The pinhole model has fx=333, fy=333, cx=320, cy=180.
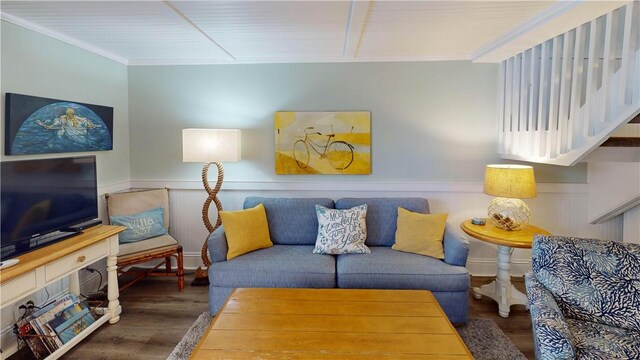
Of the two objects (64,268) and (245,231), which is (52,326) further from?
(245,231)

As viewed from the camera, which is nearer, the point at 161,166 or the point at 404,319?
the point at 404,319

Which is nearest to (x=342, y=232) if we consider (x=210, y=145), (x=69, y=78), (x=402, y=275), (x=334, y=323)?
(x=402, y=275)

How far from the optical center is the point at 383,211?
125 inches

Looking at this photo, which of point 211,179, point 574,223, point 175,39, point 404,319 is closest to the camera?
point 404,319

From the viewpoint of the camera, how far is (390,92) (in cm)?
343

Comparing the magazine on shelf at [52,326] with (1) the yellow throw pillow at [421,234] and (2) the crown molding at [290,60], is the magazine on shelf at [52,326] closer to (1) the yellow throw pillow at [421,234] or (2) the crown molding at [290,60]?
(2) the crown molding at [290,60]

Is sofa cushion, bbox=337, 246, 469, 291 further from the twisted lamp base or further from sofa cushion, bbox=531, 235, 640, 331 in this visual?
the twisted lamp base

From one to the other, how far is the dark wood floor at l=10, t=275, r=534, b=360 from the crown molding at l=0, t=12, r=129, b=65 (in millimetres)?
2254

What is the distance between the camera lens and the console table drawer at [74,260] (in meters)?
2.06

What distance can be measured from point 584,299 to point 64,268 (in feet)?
10.3

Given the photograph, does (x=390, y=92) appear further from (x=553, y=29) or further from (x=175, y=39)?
(x=175, y=39)

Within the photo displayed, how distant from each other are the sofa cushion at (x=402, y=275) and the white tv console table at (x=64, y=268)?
5.83 ft

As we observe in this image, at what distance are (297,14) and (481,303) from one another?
9.17 ft

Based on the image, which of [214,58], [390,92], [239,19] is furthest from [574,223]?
[214,58]
